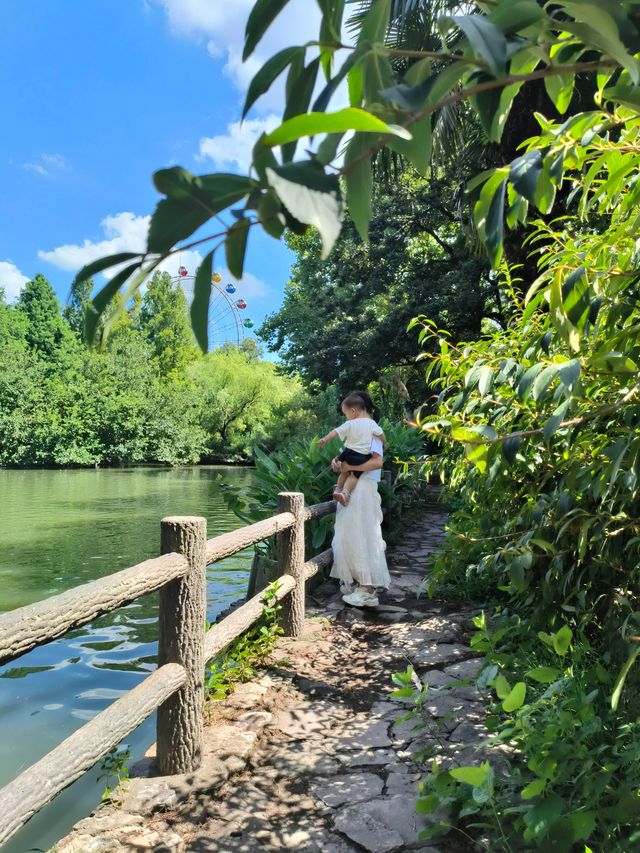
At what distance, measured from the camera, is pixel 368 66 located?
0.58 m

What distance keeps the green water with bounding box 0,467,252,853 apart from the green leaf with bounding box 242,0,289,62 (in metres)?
3.35

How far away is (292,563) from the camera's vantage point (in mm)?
4328

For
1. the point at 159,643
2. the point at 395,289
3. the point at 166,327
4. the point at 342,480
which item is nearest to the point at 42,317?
the point at 166,327

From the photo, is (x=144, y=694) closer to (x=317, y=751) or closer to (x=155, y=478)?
(x=317, y=751)

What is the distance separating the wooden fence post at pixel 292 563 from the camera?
14.0 ft

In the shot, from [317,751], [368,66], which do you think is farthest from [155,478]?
[368,66]

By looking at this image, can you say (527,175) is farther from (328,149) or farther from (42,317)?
(42,317)

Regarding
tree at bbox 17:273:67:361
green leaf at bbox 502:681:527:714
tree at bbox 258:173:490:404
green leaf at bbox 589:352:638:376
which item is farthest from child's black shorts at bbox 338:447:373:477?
tree at bbox 17:273:67:361

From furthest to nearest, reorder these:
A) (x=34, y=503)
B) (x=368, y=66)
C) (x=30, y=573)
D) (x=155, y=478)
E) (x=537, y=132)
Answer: (x=155, y=478) < (x=34, y=503) < (x=30, y=573) < (x=537, y=132) < (x=368, y=66)

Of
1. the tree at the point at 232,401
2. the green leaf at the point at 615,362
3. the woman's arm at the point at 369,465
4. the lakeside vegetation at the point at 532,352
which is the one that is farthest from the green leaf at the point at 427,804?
the tree at the point at 232,401

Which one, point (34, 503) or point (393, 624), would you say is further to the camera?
point (34, 503)

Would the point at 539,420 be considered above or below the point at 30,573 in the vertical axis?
above

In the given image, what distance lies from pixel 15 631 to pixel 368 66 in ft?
5.87

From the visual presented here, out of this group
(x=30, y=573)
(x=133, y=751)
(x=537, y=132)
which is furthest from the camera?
(x=30, y=573)
